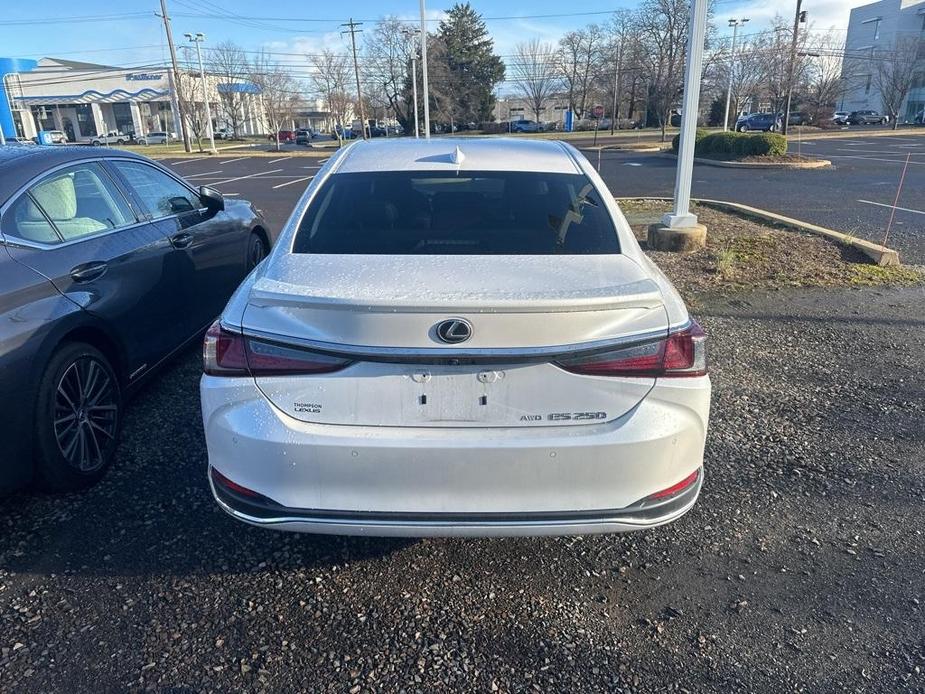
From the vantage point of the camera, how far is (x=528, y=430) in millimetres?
2150

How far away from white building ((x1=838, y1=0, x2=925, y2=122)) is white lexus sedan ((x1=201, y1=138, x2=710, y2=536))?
8228cm

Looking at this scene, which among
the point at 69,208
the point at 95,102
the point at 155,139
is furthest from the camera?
the point at 95,102

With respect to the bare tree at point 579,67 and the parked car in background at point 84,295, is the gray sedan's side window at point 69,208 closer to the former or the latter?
the parked car in background at point 84,295

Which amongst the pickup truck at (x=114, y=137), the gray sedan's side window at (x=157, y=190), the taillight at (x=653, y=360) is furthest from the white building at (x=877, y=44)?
the taillight at (x=653, y=360)

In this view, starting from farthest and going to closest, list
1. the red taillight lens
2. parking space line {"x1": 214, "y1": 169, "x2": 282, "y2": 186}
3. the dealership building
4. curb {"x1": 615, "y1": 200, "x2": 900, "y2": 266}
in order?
the dealership building < parking space line {"x1": 214, "y1": 169, "x2": 282, "y2": 186} < curb {"x1": 615, "y1": 200, "x2": 900, "y2": 266} < the red taillight lens

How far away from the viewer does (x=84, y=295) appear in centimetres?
326

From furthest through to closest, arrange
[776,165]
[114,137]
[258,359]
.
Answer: [114,137]
[776,165]
[258,359]

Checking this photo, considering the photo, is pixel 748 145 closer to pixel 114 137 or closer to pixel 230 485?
pixel 230 485

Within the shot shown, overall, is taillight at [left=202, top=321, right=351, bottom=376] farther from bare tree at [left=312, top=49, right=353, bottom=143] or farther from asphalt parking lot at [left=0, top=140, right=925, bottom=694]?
bare tree at [left=312, top=49, right=353, bottom=143]

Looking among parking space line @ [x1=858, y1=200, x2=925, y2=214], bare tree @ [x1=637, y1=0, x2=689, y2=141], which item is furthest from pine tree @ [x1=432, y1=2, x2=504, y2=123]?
parking space line @ [x1=858, y1=200, x2=925, y2=214]

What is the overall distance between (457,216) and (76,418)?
6.91 feet

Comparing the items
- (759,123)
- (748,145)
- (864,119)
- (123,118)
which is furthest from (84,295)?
(123,118)

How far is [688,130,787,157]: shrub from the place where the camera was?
73.3 feet

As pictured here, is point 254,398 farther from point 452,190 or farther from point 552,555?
point 452,190
